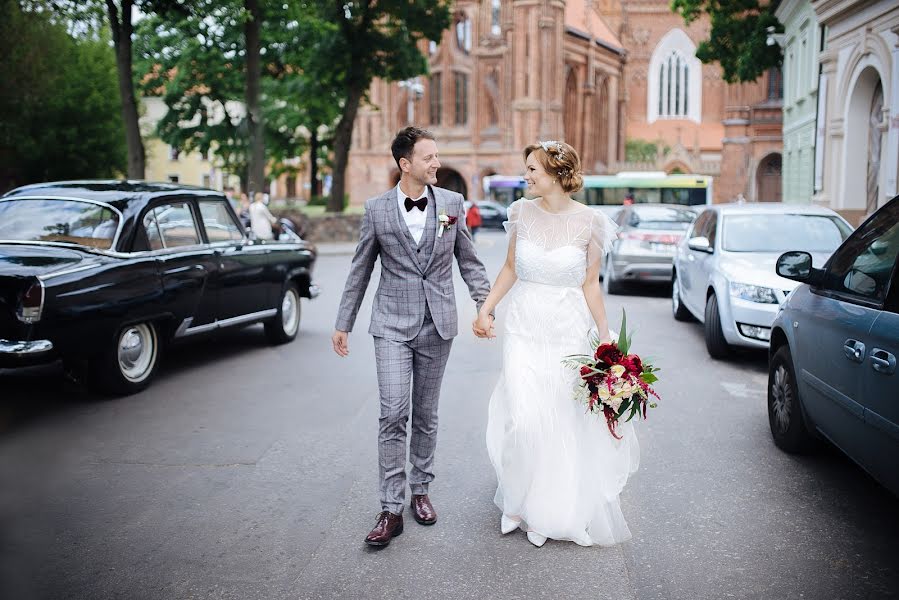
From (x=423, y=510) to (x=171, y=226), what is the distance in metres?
5.08

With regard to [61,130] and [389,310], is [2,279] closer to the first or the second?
[389,310]

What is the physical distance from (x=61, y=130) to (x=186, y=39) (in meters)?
6.62

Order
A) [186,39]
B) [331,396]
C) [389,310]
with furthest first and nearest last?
[186,39] → [331,396] → [389,310]

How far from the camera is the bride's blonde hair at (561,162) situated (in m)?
4.49

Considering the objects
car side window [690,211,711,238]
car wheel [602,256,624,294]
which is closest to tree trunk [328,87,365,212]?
car wheel [602,256,624,294]

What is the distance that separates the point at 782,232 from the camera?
10742mm

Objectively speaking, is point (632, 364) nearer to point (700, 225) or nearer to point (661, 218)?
point (700, 225)

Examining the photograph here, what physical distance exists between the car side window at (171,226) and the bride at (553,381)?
186 inches

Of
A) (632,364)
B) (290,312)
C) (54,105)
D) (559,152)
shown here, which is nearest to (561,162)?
(559,152)

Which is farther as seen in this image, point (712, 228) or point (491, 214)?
point (491, 214)

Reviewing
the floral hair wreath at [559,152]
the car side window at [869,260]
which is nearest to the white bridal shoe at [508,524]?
the floral hair wreath at [559,152]

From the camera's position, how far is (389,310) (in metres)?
4.58

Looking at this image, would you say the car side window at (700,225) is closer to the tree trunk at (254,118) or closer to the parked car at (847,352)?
the parked car at (847,352)

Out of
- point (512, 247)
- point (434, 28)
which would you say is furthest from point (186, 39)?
point (512, 247)
